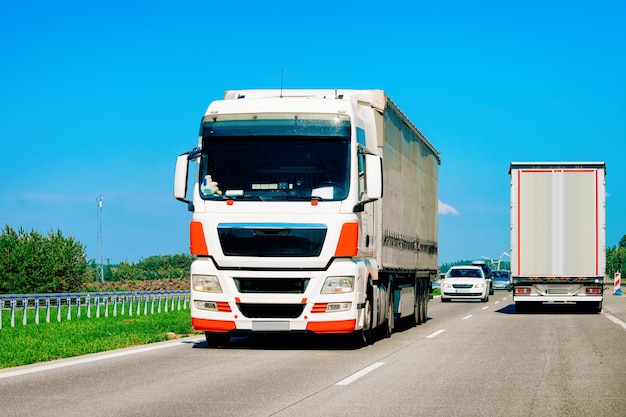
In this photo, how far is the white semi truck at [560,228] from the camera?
87.2 ft

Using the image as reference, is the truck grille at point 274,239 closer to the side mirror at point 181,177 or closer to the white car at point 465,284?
the side mirror at point 181,177

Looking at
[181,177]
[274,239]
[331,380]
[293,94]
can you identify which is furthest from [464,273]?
[331,380]

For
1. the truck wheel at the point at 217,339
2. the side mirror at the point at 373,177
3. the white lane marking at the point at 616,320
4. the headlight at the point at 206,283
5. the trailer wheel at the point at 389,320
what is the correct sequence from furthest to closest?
1. the white lane marking at the point at 616,320
2. the trailer wheel at the point at 389,320
3. the truck wheel at the point at 217,339
4. the headlight at the point at 206,283
5. the side mirror at the point at 373,177

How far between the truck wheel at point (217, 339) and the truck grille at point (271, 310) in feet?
3.22

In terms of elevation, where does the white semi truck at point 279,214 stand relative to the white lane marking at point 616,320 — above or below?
above

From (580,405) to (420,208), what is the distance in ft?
44.5

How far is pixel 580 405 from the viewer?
911 centimetres

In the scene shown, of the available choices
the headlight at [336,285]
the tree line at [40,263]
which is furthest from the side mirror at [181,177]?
the tree line at [40,263]

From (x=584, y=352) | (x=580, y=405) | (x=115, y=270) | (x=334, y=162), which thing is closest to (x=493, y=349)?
(x=584, y=352)

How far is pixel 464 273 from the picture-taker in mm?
42781

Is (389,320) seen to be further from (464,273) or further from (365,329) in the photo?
(464,273)

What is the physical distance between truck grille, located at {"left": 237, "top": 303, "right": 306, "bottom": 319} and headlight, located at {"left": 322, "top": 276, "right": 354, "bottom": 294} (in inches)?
16.8

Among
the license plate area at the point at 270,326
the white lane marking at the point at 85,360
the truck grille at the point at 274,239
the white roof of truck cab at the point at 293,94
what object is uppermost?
the white roof of truck cab at the point at 293,94

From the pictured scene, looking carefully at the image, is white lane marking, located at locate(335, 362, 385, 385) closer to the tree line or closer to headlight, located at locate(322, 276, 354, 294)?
headlight, located at locate(322, 276, 354, 294)
